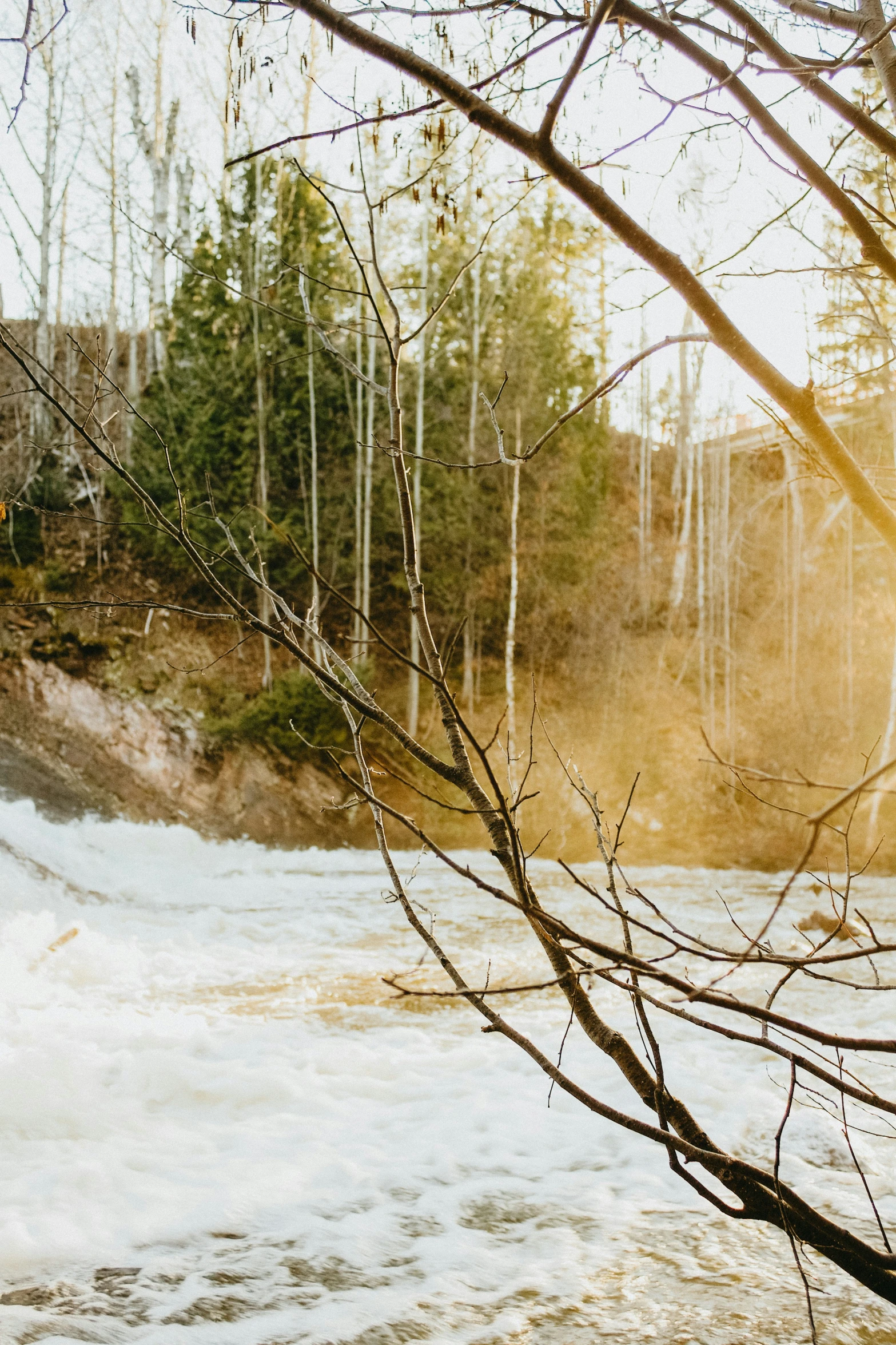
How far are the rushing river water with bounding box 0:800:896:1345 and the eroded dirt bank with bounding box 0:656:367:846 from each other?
23.1ft

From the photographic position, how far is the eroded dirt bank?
608 inches

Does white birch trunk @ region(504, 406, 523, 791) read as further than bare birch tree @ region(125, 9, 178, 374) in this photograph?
No

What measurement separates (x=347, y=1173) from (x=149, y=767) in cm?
1277

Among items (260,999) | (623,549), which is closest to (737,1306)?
(260,999)

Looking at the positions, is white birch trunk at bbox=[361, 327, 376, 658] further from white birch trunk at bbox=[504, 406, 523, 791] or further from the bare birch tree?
the bare birch tree

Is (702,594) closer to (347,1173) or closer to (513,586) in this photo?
(513,586)

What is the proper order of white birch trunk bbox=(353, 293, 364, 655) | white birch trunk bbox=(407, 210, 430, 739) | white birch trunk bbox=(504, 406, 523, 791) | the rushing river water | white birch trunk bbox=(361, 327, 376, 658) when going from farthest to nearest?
white birch trunk bbox=(353, 293, 364, 655) < white birch trunk bbox=(361, 327, 376, 658) < white birch trunk bbox=(407, 210, 430, 739) < white birch trunk bbox=(504, 406, 523, 791) < the rushing river water

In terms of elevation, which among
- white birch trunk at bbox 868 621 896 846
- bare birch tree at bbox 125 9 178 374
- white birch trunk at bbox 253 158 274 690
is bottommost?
white birch trunk at bbox 868 621 896 846

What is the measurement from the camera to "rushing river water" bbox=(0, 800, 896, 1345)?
2.99m

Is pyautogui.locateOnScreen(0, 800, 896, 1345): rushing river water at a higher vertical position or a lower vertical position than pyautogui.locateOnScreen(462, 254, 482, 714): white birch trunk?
lower

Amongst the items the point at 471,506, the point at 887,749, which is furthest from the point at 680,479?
the point at 887,749

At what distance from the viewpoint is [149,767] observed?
16.2 meters

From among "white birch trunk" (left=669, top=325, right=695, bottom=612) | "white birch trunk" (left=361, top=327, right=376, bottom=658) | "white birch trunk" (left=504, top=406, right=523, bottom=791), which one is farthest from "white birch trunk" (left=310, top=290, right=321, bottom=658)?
"white birch trunk" (left=669, top=325, right=695, bottom=612)

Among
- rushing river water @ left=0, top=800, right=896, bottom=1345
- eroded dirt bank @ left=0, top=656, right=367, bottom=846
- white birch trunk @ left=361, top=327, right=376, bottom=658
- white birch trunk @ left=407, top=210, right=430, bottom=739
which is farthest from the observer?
white birch trunk @ left=361, top=327, right=376, bottom=658
